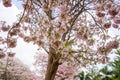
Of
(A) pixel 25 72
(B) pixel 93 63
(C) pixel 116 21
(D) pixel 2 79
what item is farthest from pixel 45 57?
(C) pixel 116 21

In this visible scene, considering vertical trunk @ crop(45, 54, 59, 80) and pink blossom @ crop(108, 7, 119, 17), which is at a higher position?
pink blossom @ crop(108, 7, 119, 17)

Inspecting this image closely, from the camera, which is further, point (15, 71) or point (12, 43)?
point (15, 71)

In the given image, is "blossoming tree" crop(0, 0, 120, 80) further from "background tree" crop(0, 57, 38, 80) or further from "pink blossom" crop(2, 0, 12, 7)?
"background tree" crop(0, 57, 38, 80)

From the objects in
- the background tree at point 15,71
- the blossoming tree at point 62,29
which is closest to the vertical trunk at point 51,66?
the blossoming tree at point 62,29

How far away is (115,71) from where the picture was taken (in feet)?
112

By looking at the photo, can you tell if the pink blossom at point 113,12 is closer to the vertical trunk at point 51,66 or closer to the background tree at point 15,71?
the vertical trunk at point 51,66

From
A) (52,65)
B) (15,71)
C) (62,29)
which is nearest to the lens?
(62,29)

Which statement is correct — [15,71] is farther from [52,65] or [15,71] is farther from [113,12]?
Answer: [113,12]

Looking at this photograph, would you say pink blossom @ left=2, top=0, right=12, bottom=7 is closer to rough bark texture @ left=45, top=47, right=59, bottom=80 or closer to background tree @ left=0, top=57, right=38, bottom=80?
rough bark texture @ left=45, top=47, right=59, bottom=80

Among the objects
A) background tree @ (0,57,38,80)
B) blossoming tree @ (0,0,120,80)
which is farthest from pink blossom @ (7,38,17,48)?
background tree @ (0,57,38,80)

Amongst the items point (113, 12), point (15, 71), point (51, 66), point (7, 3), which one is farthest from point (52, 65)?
point (15, 71)

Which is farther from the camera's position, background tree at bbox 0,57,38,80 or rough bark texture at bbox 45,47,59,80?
background tree at bbox 0,57,38,80

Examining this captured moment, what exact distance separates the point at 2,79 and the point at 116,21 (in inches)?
771

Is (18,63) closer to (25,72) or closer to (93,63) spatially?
(25,72)
